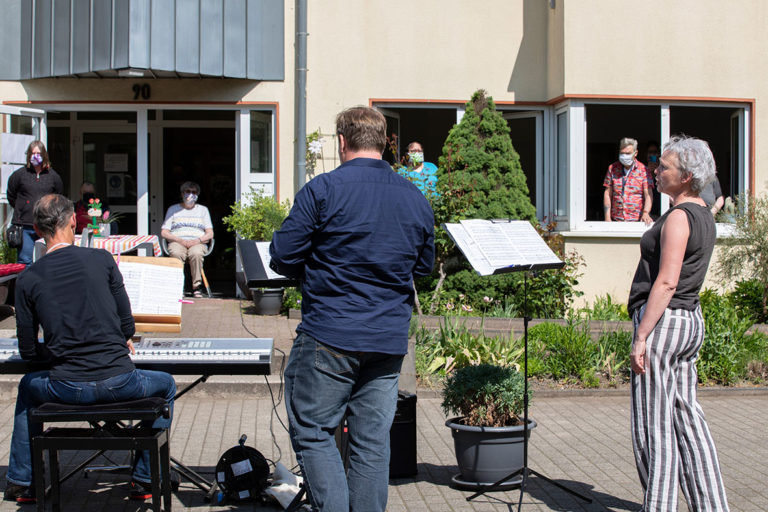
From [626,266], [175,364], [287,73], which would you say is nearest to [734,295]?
[626,266]

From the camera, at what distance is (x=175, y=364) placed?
462 cm

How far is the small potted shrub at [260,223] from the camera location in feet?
33.7

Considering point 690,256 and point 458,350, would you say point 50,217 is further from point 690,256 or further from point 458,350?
point 458,350

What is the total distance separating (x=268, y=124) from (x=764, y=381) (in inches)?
274

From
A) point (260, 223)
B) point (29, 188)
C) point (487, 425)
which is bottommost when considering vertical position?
point (487, 425)

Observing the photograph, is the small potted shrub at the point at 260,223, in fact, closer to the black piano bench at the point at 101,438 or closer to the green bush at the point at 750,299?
the green bush at the point at 750,299

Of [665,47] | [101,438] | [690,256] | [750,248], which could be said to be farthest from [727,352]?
[101,438]

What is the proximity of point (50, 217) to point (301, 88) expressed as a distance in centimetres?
726

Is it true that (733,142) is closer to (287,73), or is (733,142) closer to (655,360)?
(287,73)

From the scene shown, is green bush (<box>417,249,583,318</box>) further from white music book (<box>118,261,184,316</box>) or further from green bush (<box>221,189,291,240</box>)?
white music book (<box>118,261,184,316</box>)

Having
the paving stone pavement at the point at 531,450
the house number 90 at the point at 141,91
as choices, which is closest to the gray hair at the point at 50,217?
the paving stone pavement at the point at 531,450

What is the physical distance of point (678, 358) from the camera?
13.6 feet

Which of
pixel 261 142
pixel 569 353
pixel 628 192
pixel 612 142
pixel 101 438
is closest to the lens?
pixel 101 438

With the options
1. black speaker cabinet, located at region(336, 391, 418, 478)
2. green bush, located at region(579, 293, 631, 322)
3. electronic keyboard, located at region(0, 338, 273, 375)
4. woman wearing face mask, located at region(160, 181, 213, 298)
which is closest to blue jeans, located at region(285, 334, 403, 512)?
electronic keyboard, located at region(0, 338, 273, 375)
